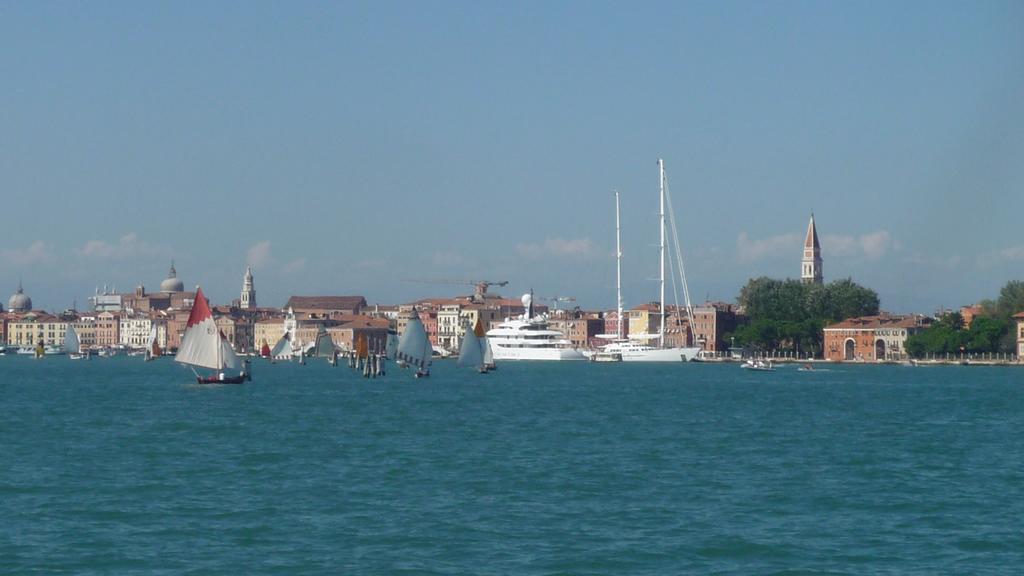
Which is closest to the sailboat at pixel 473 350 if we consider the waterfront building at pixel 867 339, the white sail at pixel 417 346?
the white sail at pixel 417 346

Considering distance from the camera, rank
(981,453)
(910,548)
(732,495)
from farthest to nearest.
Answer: (981,453) < (732,495) < (910,548)

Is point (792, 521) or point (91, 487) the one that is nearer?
point (792, 521)

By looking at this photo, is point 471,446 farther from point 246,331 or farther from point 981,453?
point 246,331

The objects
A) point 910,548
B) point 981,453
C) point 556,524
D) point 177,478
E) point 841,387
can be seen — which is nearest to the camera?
point 910,548

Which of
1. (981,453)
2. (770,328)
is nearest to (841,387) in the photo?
(981,453)

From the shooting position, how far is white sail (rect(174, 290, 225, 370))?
54.5 meters

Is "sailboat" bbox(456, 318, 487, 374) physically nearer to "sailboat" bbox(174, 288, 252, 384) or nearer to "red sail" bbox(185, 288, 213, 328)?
"sailboat" bbox(174, 288, 252, 384)

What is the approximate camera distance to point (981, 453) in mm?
30359

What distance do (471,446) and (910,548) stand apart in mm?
13469

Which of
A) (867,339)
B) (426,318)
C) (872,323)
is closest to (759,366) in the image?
(867,339)

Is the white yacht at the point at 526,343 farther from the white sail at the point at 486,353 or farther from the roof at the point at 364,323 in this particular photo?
the roof at the point at 364,323

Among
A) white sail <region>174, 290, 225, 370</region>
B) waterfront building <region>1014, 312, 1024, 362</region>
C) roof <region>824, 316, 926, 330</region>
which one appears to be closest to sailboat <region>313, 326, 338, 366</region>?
roof <region>824, 316, 926, 330</region>

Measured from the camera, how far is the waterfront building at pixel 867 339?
123 m

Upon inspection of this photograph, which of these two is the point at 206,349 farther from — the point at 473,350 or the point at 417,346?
the point at 473,350
